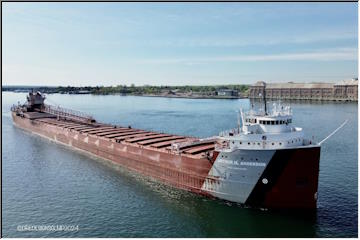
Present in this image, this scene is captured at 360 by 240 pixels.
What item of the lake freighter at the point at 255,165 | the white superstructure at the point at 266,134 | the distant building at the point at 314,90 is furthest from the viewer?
the distant building at the point at 314,90

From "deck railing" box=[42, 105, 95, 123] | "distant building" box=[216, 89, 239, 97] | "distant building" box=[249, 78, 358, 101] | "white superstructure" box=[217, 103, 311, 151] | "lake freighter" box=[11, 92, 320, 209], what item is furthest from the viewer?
"distant building" box=[216, 89, 239, 97]

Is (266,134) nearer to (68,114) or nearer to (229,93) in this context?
(68,114)

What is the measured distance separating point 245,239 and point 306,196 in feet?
18.9

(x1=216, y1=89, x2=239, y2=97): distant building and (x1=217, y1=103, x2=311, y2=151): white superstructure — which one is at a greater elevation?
(x1=216, y1=89, x2=239, y2=97): distant building

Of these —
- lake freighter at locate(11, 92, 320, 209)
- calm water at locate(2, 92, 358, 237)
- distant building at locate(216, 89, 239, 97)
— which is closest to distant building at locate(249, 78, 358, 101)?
distant building at locate(216, 89, 239, 97)

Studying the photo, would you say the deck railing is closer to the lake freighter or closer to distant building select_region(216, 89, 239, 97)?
the lake freighter

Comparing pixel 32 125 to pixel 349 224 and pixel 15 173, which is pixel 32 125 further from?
pixel 349 224

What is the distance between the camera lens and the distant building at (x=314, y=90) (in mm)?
126281

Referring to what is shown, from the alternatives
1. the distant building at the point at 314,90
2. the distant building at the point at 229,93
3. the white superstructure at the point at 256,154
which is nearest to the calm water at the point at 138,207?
the white superstructure at the point at 256,154

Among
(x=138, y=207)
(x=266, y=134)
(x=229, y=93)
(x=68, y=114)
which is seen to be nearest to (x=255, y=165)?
(x=266, y=134)

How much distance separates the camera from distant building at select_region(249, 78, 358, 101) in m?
126

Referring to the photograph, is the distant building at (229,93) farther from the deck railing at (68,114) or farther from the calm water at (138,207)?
the calm water at (138,207)

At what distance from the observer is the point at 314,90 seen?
13512 centimetres

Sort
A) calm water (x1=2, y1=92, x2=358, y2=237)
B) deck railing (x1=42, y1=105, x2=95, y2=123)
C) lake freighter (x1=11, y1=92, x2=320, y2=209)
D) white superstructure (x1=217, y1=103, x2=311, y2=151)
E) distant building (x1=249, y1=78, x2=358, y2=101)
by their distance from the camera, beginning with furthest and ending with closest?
1. distant building (x1=249, y1=78, x2=358, y2=101)
2. deck railing (x1=42, y1=105, x2=95, y2=123)
3. white superstructure (x1=217, y1=103, x2=311, y2=151)
4. lake freighter (x1=11, y1=92, x2=320, y2=209)
5. calm water (x1=2, y1=92, x2=358, y2=237)
